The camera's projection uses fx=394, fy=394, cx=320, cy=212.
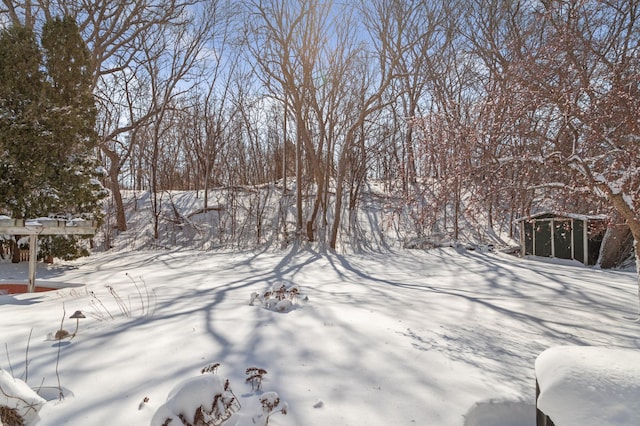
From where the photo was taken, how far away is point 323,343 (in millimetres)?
3393

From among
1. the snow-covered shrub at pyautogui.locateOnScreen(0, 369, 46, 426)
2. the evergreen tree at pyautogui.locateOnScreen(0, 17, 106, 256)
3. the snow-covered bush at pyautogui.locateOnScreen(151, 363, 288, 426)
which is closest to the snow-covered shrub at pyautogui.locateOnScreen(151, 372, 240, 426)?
the snow-covered bush at pyautogui.locateOnScreen(151, 363, 288, 426)

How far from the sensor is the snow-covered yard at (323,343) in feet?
7.84

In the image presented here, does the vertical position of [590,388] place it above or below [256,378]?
above

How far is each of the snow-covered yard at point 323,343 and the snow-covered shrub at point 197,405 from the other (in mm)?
145

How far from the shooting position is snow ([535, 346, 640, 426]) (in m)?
1.59

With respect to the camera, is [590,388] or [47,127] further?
[47,127]

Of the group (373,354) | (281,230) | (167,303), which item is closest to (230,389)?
(373,354)

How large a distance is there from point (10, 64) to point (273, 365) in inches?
382

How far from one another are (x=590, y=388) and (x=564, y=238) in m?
10.7

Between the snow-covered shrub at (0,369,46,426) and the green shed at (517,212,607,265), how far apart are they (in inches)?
400

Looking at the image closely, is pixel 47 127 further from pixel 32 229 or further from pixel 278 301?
pixel 278 301

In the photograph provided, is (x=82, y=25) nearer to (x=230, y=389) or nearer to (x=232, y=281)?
(x=232, y=281)

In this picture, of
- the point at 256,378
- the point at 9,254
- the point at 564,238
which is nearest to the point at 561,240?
the point at 564,238

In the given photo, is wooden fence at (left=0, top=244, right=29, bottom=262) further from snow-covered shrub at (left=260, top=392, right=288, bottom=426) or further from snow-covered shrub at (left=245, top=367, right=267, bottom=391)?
snow-covered shrub at (left=260, top=392, right=288, bottom=426)
